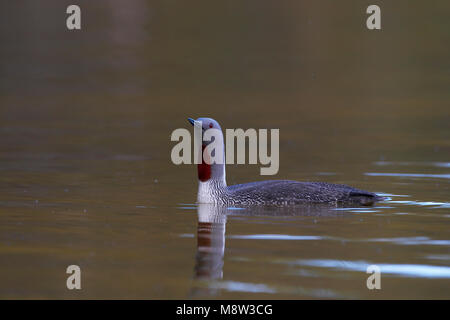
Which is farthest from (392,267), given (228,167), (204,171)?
(228,167)

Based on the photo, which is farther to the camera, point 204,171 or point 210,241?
point 204,171

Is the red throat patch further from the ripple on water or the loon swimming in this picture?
the ripple on water

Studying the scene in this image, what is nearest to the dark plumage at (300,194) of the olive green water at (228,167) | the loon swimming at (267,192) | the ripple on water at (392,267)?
the loon swimming at (267,192)

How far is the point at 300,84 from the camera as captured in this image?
23.8 metres

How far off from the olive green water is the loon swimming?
0.62ft

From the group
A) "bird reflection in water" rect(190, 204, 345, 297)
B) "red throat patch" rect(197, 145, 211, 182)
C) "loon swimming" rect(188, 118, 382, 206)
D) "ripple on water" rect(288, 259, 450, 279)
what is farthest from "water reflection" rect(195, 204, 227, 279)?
"ripple on water" rect(288, 259, 450, 279)

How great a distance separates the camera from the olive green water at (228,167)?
7.67m

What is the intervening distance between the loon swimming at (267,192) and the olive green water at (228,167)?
19 centimetres

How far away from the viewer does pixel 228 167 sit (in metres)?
13.3

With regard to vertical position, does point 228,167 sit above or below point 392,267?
above

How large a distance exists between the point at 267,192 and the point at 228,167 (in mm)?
3216

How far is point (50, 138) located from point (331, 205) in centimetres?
633

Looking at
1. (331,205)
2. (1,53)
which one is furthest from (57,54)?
(331,205)

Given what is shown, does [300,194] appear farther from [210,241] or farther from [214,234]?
[210,241]
